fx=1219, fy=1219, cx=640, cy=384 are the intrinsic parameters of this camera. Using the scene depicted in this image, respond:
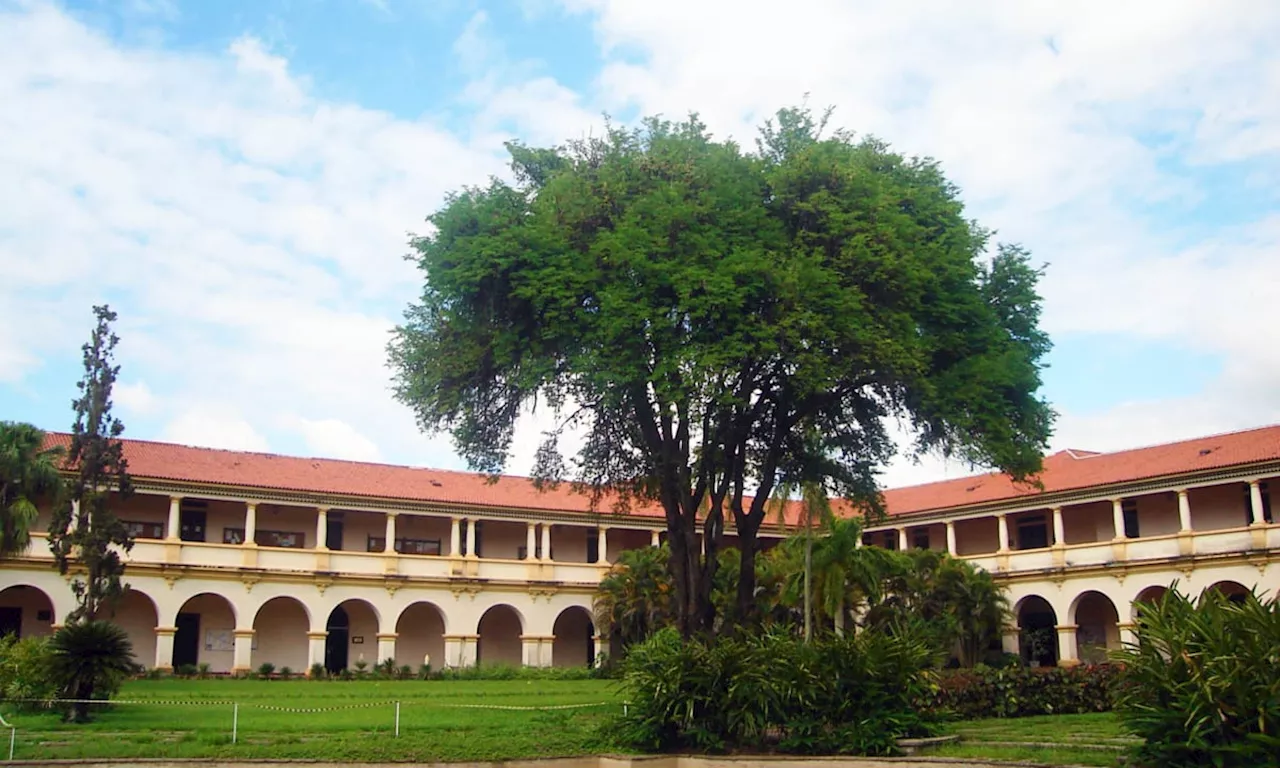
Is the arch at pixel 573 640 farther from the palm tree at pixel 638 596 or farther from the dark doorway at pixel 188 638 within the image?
the dark doorway at pixel 188 638

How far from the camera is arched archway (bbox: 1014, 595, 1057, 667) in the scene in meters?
42.7

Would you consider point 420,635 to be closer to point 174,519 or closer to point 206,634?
point 206,634

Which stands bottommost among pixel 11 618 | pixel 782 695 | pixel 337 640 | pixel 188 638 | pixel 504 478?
pixel 782 695

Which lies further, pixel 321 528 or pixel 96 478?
pixel 321 528

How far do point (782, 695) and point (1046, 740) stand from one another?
144 inches

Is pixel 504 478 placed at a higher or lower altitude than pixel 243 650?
higher

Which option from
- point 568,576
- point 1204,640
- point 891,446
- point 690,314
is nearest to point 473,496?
point 568,576

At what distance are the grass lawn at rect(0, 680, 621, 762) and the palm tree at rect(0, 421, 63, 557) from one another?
5.35 meters

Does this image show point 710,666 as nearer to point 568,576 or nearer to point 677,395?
point 677,395

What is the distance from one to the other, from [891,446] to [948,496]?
79.5 feet

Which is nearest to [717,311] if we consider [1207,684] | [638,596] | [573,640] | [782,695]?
[782,695]

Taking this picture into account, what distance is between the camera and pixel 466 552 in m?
43.8

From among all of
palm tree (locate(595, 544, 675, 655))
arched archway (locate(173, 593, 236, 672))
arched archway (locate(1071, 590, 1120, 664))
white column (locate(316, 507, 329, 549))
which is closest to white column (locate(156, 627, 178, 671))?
arched archway (locate(173, 593, 236, 672))

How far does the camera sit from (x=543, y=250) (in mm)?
20281
